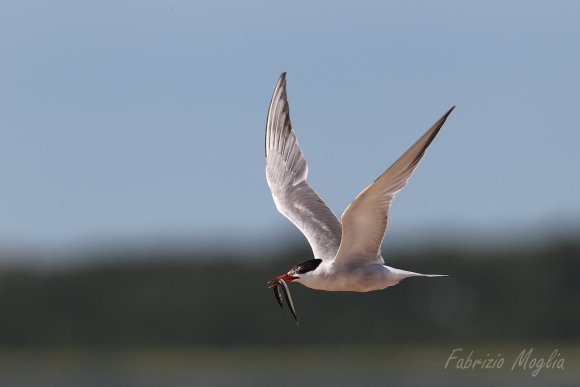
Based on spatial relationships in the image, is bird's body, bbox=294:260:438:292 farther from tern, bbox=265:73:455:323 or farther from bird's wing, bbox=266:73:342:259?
bird's wing, bbox=266:73:342:259

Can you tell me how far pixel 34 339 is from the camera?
156ft

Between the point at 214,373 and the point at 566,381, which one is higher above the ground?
the point at 214,373

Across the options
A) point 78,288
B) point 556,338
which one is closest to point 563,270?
point 556,338

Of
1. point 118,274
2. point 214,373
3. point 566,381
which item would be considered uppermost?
point 118,274

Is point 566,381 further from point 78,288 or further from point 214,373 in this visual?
point 78,288

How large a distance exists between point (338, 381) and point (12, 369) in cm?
1141

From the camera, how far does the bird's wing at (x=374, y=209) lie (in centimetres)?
1152
